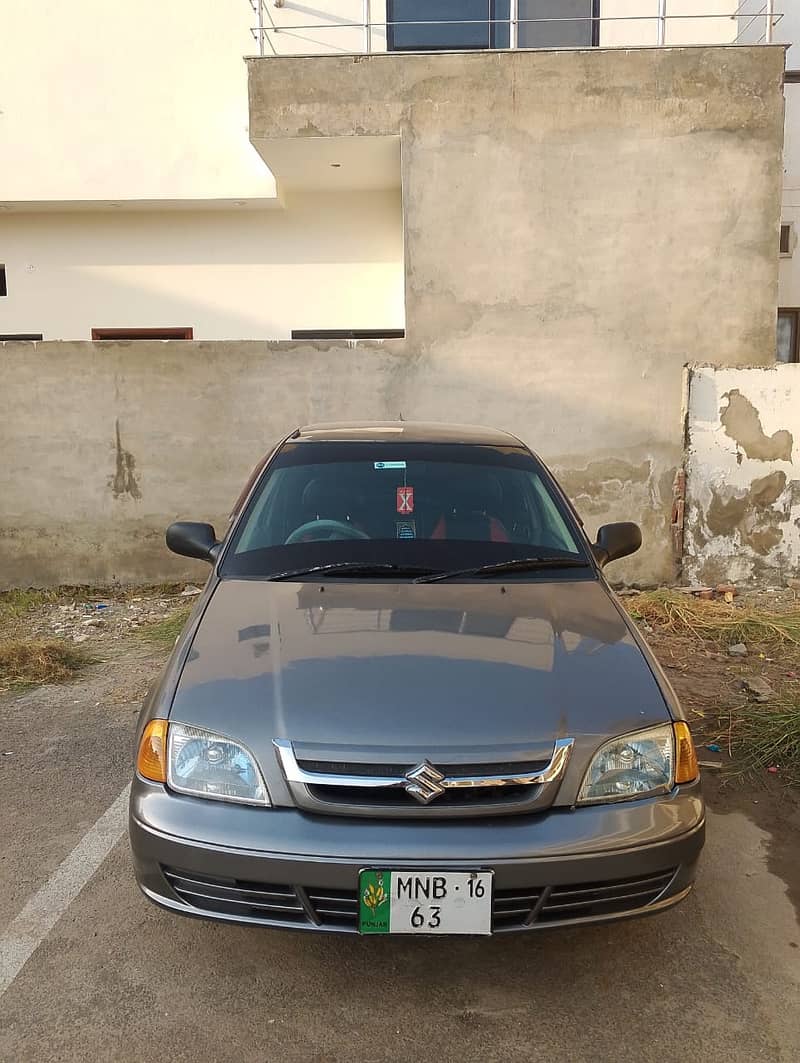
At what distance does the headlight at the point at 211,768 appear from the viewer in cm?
229

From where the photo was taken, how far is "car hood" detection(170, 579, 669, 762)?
2.30m

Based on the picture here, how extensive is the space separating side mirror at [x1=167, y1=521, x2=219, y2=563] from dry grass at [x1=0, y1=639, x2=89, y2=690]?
2226 mm

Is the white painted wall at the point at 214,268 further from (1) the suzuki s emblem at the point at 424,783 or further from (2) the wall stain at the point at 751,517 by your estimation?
(1) the suzuki s emblem at the point at 424,783

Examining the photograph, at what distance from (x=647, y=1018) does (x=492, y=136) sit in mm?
6924

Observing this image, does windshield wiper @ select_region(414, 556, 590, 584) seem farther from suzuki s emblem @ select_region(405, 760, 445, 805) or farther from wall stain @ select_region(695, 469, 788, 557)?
wall stain @ select_region(695, 469, 788, 557)

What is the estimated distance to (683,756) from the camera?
248 cm

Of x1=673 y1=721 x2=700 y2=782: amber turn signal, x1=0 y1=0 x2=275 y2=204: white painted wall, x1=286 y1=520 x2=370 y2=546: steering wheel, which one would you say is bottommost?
x1=673 y1=721 x2=700 y2=782: amber turn signal

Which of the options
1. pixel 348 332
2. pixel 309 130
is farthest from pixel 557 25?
pixel 348 332

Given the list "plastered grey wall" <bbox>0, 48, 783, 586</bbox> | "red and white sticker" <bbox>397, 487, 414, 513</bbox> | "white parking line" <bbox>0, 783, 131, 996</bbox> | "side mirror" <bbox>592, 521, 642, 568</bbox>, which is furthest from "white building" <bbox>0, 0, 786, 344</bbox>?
"white parking line" <bbox>0, 783, 131, 996</bbox>

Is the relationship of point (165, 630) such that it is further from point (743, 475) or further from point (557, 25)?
point (557, 25)

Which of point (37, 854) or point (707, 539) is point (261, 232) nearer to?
point (707, 539)

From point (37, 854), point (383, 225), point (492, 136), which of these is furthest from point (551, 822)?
point (383, 225)

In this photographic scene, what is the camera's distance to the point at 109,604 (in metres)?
Result: 7.25

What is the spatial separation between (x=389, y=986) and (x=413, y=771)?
2.59ft
